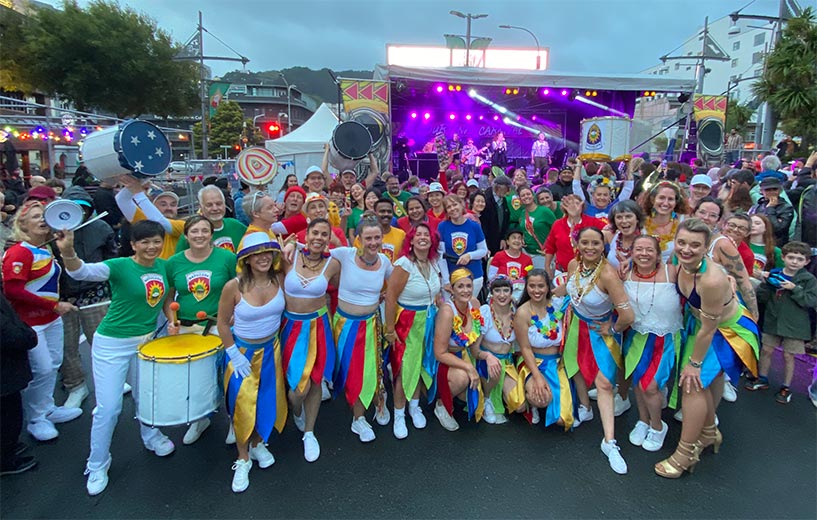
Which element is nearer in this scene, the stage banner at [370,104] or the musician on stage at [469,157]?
the stage banner at [370,104]

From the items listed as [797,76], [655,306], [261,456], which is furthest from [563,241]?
[797,76]

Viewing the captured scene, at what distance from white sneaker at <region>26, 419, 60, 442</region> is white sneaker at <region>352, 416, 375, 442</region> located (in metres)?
2.18

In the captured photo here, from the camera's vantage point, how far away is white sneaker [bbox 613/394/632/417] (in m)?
3.83

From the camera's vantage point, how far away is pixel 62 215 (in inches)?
103

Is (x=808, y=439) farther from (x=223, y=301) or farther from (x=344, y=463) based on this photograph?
(x=223, y=301)

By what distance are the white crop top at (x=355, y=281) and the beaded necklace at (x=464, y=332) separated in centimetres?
64

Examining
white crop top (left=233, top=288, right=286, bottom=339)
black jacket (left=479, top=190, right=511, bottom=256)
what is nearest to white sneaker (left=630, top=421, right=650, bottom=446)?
white crop top (left=233, top=288, right=286, bottom=339)

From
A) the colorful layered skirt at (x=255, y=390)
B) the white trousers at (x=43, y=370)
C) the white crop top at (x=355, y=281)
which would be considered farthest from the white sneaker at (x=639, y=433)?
the white trousers at (x=43, y=370)

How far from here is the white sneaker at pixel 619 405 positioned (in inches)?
151

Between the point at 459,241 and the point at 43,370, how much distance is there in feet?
11.6

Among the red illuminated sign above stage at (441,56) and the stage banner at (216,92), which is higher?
the red illuminated sign above stage at (441,56)

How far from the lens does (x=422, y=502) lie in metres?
2.85

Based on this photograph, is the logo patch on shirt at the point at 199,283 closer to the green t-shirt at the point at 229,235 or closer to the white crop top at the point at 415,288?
the green t-shirt at the point at 229,235

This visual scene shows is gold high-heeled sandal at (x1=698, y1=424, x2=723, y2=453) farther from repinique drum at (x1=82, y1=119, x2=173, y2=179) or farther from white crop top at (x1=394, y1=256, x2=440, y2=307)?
repinique drum at (x1=82, y1=119, x2=173, y2=179)
